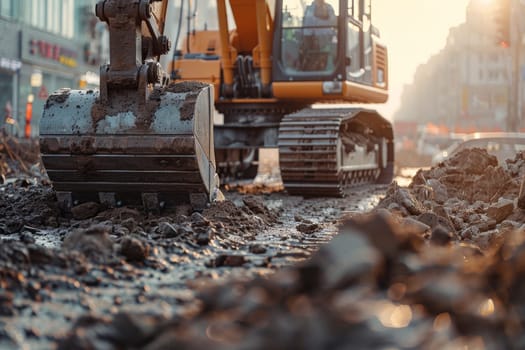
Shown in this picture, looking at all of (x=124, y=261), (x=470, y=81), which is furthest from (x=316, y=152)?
(x=470, y=81)

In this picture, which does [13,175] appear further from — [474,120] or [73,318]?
[474,120]

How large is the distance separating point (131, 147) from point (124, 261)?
2.70m

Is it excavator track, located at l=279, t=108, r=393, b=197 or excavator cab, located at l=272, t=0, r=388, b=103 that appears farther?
excavator cab, located at l=272, t=0, r=388, b=103

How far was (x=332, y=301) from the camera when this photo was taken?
306 centimetres

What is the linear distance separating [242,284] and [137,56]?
446cm

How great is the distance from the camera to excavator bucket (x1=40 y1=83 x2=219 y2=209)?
7.25 m

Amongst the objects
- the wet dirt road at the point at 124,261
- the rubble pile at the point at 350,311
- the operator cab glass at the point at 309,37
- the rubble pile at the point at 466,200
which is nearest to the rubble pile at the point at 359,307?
the rubble pile at the point at 350,311

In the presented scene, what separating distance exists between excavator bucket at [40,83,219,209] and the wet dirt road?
25cm

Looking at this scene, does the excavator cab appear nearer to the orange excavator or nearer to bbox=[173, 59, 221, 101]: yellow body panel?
the orange excavator

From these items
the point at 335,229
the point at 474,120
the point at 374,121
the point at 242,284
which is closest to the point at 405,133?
the point at 474,120

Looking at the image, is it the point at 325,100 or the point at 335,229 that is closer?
the point at 335,229

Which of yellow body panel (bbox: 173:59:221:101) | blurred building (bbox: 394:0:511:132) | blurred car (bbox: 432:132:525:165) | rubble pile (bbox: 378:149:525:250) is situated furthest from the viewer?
blurred building (bbox: 394:0:511:132)

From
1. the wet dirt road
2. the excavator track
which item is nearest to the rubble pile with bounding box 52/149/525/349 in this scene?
the wet dirt road

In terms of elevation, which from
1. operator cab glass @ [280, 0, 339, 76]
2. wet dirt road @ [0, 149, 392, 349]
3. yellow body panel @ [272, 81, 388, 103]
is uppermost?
operator cab glass @ [280, 0, 339, 76]
